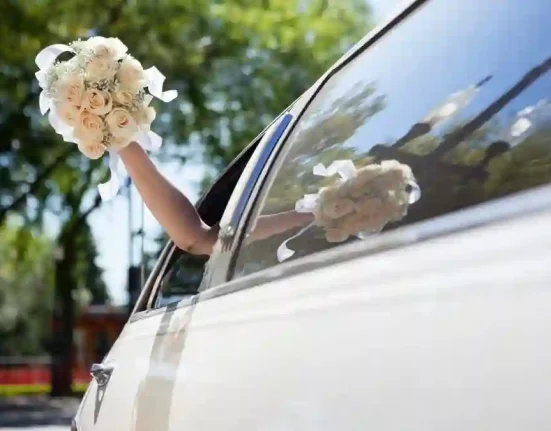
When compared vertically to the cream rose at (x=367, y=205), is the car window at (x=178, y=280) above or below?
above

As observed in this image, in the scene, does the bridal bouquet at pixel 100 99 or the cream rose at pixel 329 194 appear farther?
the bridal bouquet at pixel 100 99

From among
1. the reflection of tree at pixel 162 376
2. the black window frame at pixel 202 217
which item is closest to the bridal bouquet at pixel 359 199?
the reflection of tree at pixel 162 376

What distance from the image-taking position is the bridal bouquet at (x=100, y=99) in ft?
8.88

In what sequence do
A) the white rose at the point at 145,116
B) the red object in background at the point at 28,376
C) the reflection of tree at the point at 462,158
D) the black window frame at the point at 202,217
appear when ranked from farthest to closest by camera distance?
the red object in background at the point at 28,376 → the black window frame at the point at 202,217 → the white rose at the point at 145,116 → the reflection of tree at the point at 462,158

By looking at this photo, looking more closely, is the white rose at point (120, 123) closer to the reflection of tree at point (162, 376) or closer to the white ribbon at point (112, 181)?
the white ribbon at point (112, 181)

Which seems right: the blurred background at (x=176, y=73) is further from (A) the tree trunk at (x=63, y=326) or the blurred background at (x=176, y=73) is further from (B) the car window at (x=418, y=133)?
(B) the car window at (x=418, y=133)

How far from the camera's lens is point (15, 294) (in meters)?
61.6

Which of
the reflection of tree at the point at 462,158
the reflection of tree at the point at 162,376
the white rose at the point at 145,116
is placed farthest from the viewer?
the white rose at the point at 145,116

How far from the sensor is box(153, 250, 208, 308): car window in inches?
144

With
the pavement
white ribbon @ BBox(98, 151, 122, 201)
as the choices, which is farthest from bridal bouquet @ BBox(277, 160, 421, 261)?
the pavement

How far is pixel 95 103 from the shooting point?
2.72 metres

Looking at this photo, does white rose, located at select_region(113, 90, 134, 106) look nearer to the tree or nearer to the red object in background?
the red object in background

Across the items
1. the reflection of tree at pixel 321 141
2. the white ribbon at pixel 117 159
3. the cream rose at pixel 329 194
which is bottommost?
the cream rose at pixel 329 194

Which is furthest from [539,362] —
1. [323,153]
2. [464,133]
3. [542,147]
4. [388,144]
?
[323,153]
